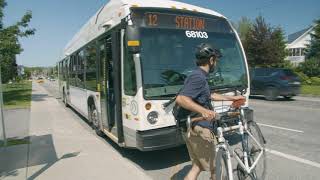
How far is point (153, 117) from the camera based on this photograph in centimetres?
573

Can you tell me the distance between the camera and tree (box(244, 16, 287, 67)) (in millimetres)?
39562

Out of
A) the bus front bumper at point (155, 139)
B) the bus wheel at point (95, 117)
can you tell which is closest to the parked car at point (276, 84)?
the bus wheel at point (95, 117)

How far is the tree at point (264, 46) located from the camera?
130 ft

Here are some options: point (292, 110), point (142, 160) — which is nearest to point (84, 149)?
point (142, 160)

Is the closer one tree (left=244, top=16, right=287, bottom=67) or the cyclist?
the cyclist

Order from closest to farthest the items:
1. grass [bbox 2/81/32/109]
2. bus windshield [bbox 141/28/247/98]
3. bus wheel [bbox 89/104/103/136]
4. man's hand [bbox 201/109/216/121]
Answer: man's hand [bbox 201/109/216/121]
bus windshield [bbox 141/28/247/98]
bus wheel [bbox 89/104/103/136]
grass [bbox 2/81/32/109]

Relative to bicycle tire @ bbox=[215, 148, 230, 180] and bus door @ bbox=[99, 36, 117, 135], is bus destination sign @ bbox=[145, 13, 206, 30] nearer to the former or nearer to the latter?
bus door @ bbox=[99, 36, 117, 135]

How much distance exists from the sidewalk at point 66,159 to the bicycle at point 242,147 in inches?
79.6

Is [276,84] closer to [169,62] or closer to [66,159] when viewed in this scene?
[169,62]

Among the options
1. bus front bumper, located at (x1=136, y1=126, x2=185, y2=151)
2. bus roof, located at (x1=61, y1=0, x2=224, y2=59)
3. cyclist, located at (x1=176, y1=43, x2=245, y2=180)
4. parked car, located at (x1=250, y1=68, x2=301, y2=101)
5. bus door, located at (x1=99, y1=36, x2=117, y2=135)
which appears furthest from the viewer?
parked car, located at (x1=250, y1=68, x2=301, y2=101)

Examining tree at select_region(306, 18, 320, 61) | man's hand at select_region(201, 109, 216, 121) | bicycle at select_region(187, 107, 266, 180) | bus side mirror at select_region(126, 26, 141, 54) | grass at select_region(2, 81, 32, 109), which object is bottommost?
grass at select_region(2, 81, 32, 109)

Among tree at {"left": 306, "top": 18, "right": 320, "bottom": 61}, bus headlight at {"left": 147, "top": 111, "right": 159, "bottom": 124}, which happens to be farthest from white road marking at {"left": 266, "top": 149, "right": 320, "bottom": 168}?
tree at {"left": 306, "top": 18, "right": 320, "bottom": 61}

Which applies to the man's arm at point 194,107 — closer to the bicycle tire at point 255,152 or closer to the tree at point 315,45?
the bicycle tire at point 255,152

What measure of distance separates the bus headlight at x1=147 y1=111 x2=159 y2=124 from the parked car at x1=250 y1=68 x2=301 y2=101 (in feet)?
39.0
